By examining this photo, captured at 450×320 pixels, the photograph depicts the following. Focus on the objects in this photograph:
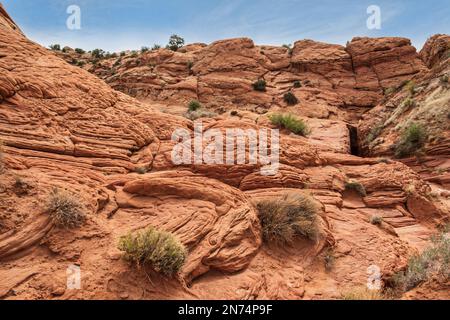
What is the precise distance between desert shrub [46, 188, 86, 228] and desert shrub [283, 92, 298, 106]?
2724 cm

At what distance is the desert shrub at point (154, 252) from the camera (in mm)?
6207

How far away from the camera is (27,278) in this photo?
565 cm

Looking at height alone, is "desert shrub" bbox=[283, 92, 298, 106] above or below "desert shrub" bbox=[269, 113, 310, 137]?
above

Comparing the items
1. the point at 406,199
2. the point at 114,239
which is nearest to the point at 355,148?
the point at 406,199

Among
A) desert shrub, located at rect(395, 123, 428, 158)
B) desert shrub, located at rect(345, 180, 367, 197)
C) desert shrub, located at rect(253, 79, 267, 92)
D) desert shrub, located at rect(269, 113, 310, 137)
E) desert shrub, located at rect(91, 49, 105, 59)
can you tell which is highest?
desert shrub, located at rect(91, 49, 105, 59)

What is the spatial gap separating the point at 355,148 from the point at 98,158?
2077 cm

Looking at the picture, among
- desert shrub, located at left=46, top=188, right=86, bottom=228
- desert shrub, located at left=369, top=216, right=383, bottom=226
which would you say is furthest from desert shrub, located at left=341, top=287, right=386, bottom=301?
desert shrub, located at left=46, top=188, right=86, bottom=228

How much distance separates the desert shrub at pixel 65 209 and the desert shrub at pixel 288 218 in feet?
14.5

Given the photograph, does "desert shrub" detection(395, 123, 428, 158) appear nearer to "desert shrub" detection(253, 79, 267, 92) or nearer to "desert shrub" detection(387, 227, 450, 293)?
"desert shrub" detection(387, 227, 450, 293)

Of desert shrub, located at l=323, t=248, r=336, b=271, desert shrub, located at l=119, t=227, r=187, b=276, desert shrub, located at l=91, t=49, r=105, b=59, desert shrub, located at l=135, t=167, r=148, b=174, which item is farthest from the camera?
desert shrub, located at l=91, t=49, r=105, b=59

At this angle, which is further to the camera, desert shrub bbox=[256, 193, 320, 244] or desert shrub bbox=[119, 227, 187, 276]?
desert shrub bbox=[256, 193, 320, 244]

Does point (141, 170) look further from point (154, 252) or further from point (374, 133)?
point (374, 133)

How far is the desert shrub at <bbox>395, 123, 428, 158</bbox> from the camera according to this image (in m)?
19.7

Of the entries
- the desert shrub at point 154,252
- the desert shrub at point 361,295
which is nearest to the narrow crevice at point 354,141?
the desert shrub at point 361,295
